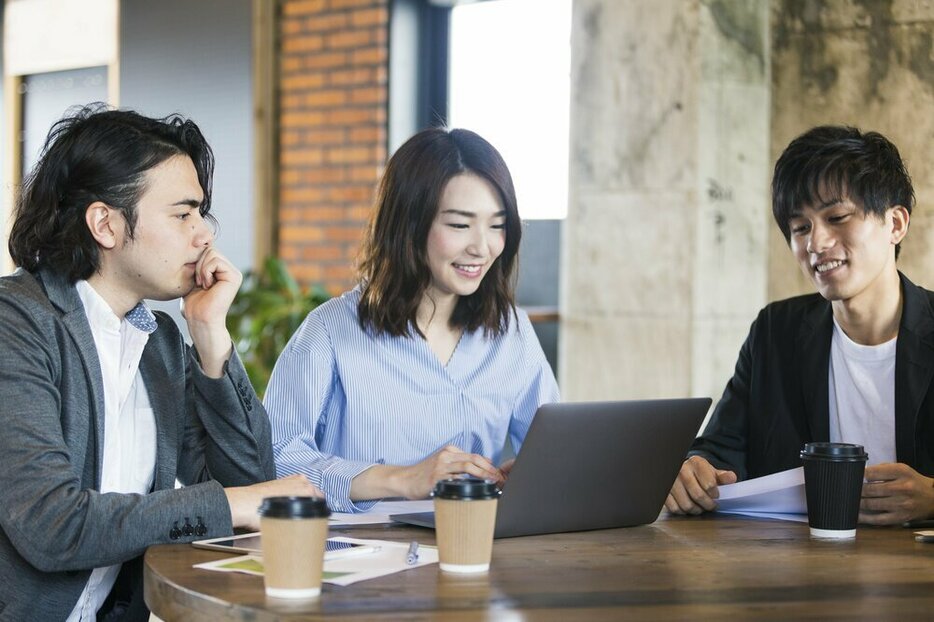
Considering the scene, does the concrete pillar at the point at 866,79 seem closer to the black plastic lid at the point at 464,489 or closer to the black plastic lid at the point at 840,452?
the black plastic lid at the point at 840,452

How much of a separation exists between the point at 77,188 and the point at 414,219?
0.73m

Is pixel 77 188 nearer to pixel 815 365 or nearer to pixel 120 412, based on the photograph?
pixel 120 412

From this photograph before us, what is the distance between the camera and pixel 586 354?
4617 millimetres

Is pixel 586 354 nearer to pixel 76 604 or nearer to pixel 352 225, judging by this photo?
pixel 352 225

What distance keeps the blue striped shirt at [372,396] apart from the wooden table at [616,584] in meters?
0.51

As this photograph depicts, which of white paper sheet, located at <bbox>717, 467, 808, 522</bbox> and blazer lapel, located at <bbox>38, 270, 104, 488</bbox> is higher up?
blazer lapel, located at <bbox>38, 270, 104, 488</bbox>

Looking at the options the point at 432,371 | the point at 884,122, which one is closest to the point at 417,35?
the point at 884,122

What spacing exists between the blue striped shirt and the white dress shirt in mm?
356

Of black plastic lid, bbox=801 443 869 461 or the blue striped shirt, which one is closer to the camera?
black plastic lid, bbox=801 443 869 461

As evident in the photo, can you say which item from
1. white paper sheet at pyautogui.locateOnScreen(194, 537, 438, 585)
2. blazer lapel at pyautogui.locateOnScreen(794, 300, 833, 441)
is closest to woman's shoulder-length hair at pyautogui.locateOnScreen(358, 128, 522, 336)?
blazer lapel at pyautogui.locateOnScreen(794, 300, 833, 441)

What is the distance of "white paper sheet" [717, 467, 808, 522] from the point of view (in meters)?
2.12

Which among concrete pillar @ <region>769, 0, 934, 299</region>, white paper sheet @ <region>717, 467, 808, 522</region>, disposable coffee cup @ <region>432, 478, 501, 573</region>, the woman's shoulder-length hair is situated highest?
concrete pillar @ <region>769, 0, 934, 299</region>

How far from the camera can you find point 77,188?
6.75ft

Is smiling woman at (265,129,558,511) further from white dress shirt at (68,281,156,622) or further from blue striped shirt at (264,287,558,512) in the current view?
white dress shirt at (68,281,156,622)
